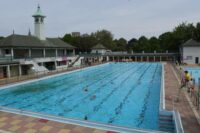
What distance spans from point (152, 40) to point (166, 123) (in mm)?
51524

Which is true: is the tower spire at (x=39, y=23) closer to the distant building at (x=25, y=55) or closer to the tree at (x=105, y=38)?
the distant building at (x=25, y=55)

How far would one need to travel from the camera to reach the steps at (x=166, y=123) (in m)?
7.60

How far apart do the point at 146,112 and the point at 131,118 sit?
131 cm

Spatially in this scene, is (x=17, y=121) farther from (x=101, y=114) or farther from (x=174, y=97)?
(x=174, y=97)

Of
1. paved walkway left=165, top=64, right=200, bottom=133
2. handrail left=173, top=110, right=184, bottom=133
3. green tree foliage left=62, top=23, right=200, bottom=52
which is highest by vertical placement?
green tree foliage left=62, top=23, right=200, bottom=52

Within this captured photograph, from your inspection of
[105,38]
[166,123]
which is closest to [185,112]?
[166,123]

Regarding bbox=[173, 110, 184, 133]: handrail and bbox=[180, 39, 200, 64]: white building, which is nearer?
bbox=[173, 110, 184, 133]: handrail

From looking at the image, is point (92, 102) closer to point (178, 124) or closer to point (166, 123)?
point (166, 123)

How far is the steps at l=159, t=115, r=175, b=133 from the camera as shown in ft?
24.9

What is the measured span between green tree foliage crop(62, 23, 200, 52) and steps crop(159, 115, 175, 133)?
3850cm

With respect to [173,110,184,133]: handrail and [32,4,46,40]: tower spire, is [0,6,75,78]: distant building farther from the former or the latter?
[173,110,184,133]: handrail

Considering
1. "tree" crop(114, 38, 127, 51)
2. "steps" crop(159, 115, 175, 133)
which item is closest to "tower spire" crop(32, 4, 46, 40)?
"steps" crop(159, 115, 175, 133)

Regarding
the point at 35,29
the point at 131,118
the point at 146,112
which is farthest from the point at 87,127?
the point at 35,29

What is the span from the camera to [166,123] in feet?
26.1
